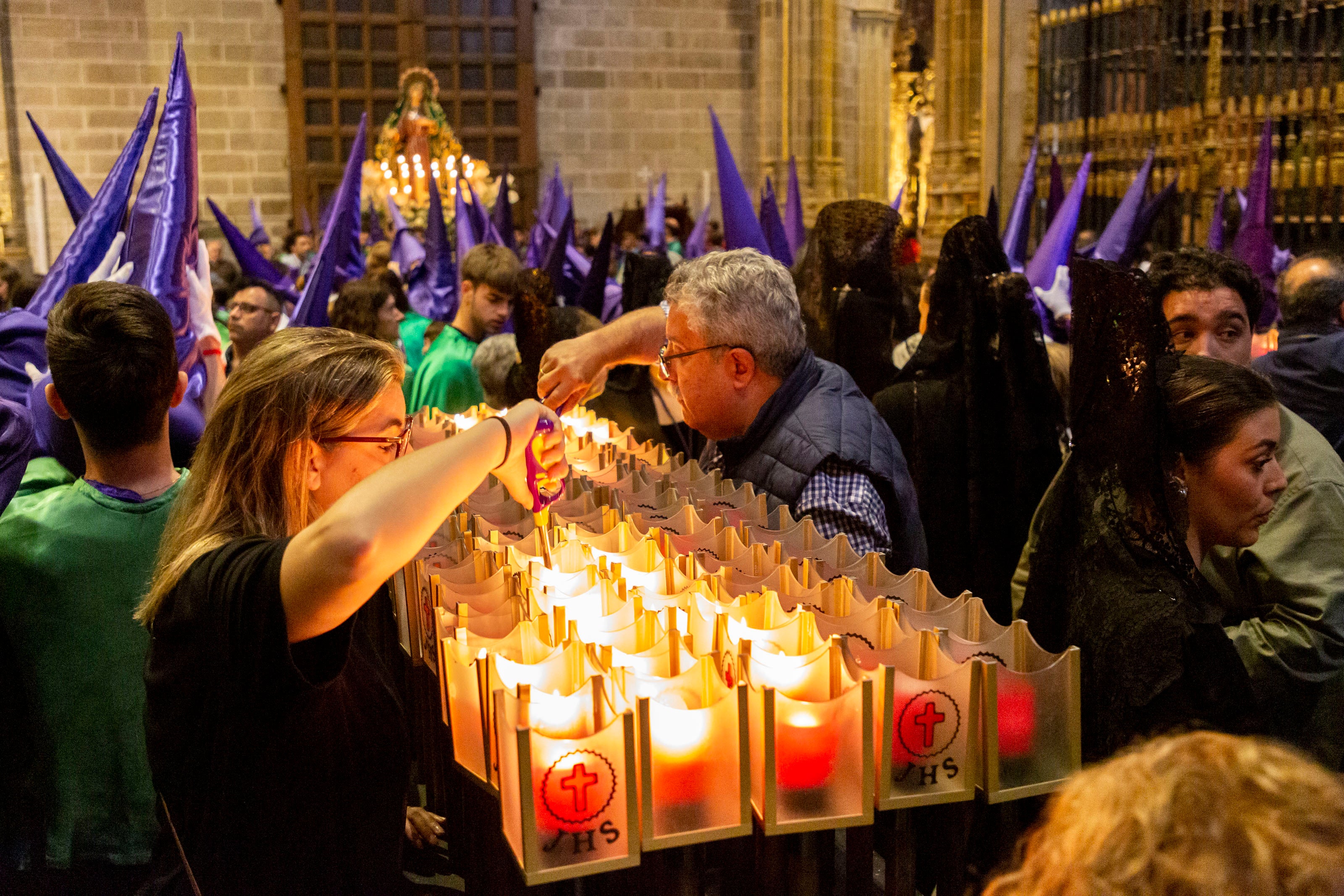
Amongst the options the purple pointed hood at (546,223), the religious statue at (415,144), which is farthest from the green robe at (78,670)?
the religious statue at (415,144)

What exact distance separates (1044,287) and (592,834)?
13.4ft

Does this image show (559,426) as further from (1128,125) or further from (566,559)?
(1128,125)

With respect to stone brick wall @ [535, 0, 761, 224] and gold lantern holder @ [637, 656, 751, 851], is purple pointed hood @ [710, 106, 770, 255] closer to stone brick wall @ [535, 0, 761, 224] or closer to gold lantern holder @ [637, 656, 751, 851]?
gold lantern holder @ [637, 656, 751, 851]

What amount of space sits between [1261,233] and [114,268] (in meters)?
4.28

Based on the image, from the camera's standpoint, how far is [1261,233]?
4785mm

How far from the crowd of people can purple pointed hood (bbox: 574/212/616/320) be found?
205cm

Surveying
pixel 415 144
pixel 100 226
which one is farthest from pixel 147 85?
pixel 100 226

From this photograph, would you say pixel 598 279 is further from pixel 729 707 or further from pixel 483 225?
pixel 729 707

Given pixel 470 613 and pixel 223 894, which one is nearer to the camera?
pixel 223 894

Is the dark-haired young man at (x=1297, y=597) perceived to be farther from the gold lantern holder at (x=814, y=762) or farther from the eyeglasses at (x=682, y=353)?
the gold lantern holder at (x=814, y=762)

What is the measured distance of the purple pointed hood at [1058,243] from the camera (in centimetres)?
467

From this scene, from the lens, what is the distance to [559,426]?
1.74 metres

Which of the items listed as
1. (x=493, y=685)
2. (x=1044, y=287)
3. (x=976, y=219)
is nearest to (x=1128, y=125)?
(x=1044, y=287)

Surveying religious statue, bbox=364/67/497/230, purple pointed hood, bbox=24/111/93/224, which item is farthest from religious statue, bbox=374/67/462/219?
purple pointed hood, bbox=24/111/93/224
